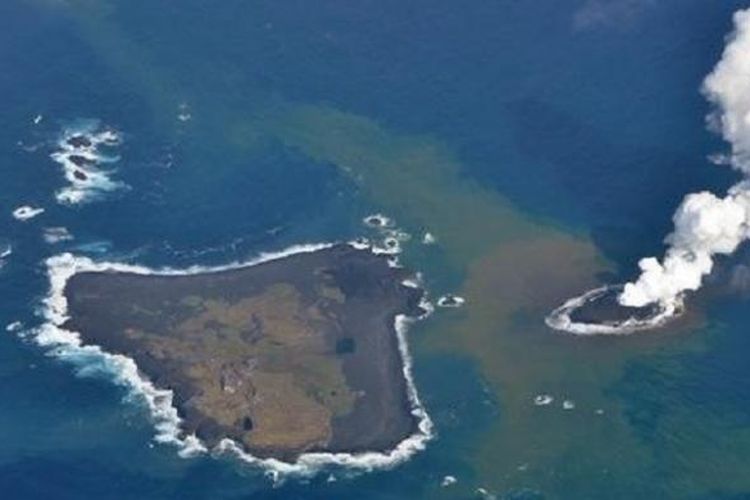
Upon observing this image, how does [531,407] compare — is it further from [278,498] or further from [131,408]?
[131,408]

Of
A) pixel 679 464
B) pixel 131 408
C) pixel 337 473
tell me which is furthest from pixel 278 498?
pixel 679 464

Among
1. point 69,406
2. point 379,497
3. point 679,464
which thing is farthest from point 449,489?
point 69,406

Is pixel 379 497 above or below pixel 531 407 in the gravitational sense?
below

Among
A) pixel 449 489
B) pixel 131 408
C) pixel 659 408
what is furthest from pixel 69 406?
pixel 659 408

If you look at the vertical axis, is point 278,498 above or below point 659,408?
below

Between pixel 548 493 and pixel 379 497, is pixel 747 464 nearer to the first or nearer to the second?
pixel 548 493

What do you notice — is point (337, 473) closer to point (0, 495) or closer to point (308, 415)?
point (308, 415)

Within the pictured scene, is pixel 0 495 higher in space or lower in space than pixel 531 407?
lower
